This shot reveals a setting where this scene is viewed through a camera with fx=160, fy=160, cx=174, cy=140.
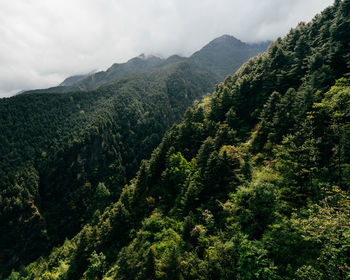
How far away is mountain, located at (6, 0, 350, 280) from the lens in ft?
49.9

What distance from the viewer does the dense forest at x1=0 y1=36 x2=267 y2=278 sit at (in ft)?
318

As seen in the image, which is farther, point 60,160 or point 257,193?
point 60,160

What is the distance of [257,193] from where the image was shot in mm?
20000

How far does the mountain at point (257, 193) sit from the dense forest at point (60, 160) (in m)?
58.5

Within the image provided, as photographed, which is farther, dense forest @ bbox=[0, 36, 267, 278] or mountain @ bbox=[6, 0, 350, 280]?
dense forest @ bbox=[0, 36, 267, 278]

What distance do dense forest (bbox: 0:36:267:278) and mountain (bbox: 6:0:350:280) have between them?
2304 inches

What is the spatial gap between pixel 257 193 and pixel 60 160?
14645 cm

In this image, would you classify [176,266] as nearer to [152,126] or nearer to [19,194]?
[19,194]

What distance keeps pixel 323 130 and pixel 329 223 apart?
18013mm

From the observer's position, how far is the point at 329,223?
10961 millimetres

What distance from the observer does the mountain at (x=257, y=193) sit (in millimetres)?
15195

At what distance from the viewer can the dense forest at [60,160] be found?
9700cm

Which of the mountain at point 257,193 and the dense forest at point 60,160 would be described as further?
the dense forest at point 60,160

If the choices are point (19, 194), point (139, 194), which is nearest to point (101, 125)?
point (19, 194)
